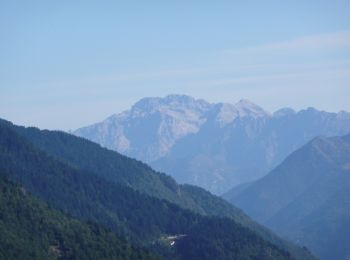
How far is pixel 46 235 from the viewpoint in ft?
588

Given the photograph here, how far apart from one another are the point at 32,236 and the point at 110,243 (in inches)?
799

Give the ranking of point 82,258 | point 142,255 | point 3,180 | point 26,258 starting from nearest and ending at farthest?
1. point 26,258
2. point 82,258
3. point 142,255
4. point 3,180

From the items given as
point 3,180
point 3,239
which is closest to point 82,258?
point 3,239

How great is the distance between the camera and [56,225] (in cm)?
18562

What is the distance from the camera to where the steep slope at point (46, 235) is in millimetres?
168688

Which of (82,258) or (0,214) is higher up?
(0,214)

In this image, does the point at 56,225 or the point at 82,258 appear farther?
the point at 56,225

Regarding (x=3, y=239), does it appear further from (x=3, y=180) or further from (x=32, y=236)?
(x=3, y=180)

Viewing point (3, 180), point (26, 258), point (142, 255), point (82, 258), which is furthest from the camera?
point (3, 180)

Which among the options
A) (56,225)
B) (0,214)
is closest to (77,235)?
(56,225)

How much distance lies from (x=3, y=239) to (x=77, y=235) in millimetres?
23519

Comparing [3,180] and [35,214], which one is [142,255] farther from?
[3,180]

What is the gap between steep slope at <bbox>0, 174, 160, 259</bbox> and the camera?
168688 millimetres

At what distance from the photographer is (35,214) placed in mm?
187250
